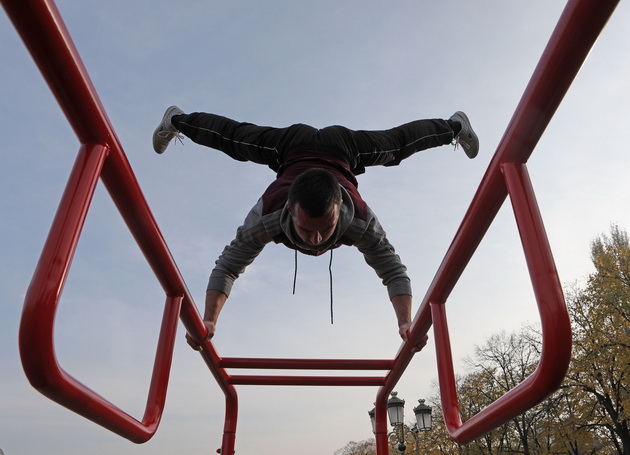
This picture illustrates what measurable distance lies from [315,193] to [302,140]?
2.09 feet

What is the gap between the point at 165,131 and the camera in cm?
273

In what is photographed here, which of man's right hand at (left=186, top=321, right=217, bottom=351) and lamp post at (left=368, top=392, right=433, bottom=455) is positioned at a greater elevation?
lamp post at (left=368, top=392, right=433, bottom=455)

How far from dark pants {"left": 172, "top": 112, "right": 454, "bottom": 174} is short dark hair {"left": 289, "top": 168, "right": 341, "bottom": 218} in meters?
0.48

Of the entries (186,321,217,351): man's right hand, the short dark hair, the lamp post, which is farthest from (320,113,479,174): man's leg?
the lamp post

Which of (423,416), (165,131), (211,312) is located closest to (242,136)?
(165,131)

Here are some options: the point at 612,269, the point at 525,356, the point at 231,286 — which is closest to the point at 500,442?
the point at 525,356

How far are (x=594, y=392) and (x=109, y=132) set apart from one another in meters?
12.4

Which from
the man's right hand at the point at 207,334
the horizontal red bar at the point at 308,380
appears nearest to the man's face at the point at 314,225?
the man's right hand at the point at 207,334

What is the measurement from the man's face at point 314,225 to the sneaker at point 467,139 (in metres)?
1.12

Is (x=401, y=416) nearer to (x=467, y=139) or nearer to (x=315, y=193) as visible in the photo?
(x=467, y=139)

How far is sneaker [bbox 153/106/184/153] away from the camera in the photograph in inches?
107

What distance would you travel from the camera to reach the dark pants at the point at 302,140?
2.52 meters

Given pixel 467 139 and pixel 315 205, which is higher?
pixel 467 139

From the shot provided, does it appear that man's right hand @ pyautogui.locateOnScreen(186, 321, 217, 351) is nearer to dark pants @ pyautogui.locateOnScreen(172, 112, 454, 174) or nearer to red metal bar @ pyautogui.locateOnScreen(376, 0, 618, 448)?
dark pants @ pyautogui.locateOnScreen(172, 112, 454, 174)
